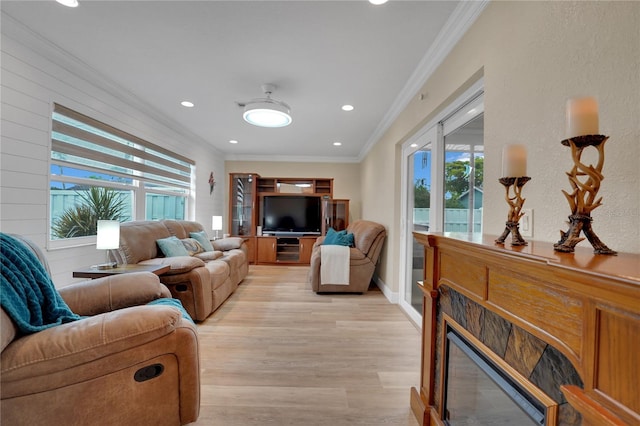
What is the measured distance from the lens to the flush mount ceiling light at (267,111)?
9.31 ft

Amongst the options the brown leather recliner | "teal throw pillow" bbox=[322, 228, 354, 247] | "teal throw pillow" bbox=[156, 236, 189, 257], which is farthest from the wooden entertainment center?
the brown leather recliner

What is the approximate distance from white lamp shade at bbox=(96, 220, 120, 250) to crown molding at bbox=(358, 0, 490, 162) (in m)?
3.06

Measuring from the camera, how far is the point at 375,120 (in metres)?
3.88

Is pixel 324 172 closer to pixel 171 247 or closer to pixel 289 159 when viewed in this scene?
pixel 289 159

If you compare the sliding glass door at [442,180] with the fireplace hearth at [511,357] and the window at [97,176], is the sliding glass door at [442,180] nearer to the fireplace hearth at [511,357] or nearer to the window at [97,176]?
the fireplace hearth at [511,357]

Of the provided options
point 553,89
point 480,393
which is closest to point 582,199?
point 553,89

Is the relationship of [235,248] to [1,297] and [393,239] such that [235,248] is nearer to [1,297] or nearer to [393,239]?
[393,239]

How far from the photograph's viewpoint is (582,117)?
70 cm

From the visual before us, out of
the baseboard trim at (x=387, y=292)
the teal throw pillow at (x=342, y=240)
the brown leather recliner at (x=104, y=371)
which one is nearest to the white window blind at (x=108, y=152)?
the brown leather recliner at (x=104, y=371)

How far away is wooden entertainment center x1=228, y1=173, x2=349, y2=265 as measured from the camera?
6.03 meters

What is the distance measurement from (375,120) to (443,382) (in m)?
3.36

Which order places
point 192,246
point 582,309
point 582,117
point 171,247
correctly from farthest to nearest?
point 192,246 < point 171,247 < point 582,117 < point 582,309

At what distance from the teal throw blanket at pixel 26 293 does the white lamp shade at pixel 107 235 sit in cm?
110

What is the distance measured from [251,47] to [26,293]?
2129 mm
